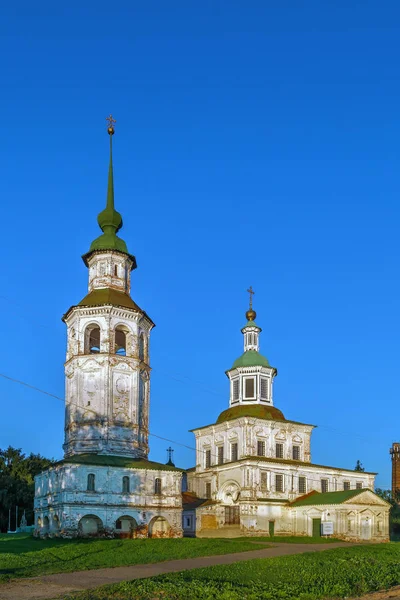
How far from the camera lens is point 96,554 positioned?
93.5 ft

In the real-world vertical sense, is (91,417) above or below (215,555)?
above

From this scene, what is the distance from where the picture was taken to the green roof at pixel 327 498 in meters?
47.0

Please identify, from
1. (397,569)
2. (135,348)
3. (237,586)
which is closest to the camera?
(237,586)

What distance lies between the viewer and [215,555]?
2986 cm

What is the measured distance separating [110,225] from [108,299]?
7.38 metres

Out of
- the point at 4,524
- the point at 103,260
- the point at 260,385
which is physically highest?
the point at 103,260

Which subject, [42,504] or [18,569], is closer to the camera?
[18,569]

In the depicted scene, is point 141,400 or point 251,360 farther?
point 251,360

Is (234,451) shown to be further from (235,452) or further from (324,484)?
(324,484)

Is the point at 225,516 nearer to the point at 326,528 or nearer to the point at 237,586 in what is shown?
the point at 326,528

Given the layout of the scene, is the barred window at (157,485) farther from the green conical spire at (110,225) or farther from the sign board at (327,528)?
the green conical spire at (110,225)

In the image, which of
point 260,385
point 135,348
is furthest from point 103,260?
point 260,385

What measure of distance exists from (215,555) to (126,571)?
7965mm

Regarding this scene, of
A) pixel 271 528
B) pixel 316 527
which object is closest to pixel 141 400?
pixel 271 528
